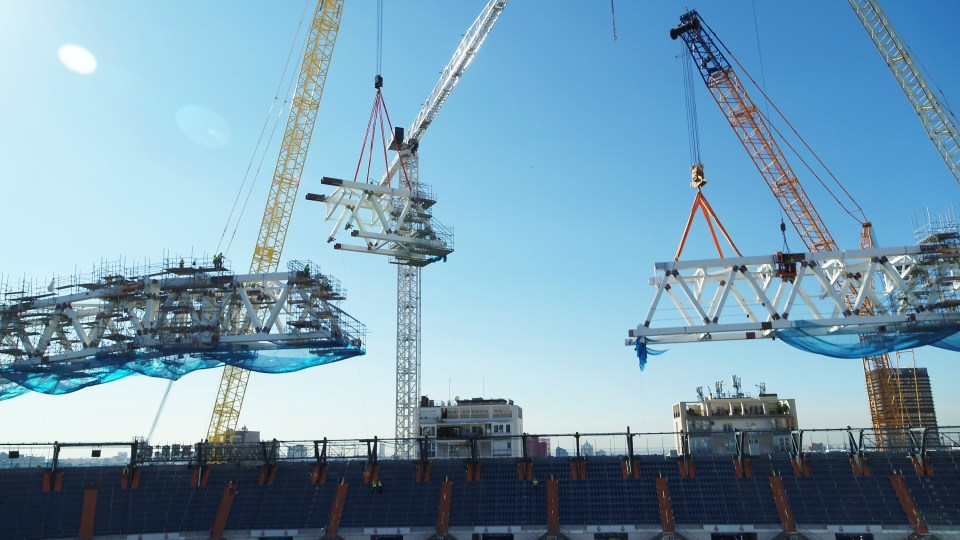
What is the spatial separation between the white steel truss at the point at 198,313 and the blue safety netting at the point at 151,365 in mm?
347

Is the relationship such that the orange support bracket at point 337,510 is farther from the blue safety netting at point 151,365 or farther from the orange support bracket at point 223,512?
the blue safety netting at point 151,365

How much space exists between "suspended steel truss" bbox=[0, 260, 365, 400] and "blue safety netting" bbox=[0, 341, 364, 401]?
0.23 feet

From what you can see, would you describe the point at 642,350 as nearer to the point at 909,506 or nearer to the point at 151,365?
the point at 909,506

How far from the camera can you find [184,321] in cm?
3800

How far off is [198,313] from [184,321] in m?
1.15

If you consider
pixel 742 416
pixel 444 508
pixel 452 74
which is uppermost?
pixel 452 74

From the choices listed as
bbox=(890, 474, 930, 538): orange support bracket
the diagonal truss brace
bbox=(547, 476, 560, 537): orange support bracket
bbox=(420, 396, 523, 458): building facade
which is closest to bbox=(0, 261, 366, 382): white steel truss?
the diagonal truss brace

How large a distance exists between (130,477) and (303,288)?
18347 mm

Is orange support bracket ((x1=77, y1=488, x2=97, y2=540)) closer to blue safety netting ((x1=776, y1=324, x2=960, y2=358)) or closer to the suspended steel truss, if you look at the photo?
the suspended steel truss

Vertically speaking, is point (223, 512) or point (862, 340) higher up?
point (862, 340)

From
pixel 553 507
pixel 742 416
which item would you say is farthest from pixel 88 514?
pixel 742 416

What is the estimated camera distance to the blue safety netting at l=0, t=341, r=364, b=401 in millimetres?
37562

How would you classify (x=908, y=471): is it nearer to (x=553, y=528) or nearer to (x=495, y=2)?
(x=553, y=528)

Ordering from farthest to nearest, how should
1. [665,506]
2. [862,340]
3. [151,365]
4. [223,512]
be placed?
1. [223,512]
2. [151,365]
3. [665,506]
4. [862,340]
